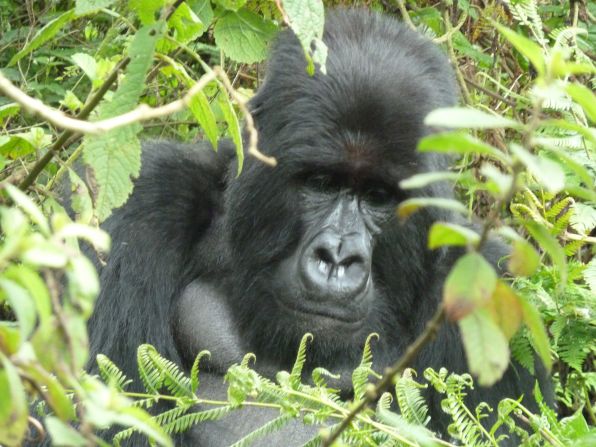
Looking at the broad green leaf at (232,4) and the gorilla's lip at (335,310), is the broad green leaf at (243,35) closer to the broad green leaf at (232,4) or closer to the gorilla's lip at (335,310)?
the broad green leaf at (232,4)

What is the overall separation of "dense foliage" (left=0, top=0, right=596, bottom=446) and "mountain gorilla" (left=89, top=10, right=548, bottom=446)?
0.24 meters

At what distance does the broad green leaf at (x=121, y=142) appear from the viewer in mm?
2182

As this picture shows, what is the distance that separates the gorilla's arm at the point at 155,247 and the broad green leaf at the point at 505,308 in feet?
7.32

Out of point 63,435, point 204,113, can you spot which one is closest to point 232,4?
point 204,113

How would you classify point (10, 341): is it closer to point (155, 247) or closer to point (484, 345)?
point (484, 345)

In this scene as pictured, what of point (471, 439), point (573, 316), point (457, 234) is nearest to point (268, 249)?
point (573, 316)

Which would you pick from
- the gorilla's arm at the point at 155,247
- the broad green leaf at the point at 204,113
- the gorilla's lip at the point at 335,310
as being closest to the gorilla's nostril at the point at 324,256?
the gorilla's lip at the point at 335,310

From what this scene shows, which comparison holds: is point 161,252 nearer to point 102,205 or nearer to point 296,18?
point 102,205

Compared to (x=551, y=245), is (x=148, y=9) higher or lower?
lower

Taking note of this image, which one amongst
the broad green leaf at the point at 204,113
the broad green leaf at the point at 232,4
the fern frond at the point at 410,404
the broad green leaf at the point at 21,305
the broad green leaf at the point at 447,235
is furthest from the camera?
the broad green leaf at the point at 232,4

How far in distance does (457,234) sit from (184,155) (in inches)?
105

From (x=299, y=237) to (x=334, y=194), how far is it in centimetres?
19

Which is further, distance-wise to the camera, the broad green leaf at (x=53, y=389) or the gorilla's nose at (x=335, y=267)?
the gorilla's nose at (x=335, y=267)

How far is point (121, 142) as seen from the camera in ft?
7.64
